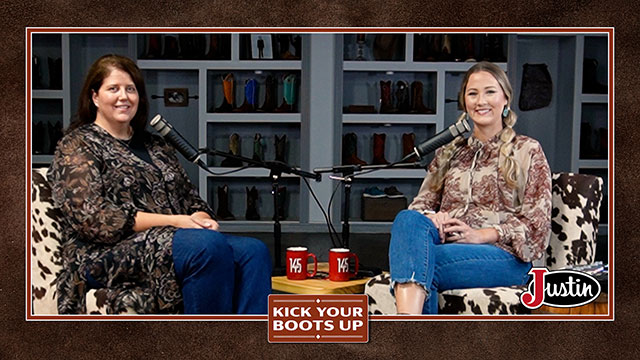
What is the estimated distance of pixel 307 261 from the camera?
2.29 metres

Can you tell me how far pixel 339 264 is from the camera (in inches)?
89.5

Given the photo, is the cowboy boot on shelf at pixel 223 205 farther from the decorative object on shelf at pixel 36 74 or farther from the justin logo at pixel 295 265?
the decorative object on shelf at pixel 36 74

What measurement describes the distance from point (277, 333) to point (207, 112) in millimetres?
779

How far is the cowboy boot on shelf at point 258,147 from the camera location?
2299 mm

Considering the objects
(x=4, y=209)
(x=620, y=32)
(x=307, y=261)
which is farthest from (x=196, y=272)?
(x=620, y=32)

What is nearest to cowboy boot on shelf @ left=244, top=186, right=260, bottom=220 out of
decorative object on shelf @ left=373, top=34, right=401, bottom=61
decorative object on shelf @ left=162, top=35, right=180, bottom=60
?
decorative object on shelf @ left=162, top=35, right=180, bottom=60

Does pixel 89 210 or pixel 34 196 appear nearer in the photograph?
pixel 89 210

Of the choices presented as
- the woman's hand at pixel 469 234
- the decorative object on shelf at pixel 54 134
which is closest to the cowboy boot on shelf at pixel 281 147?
the woman's hand at pixel 469 234

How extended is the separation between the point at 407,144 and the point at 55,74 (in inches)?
46.8

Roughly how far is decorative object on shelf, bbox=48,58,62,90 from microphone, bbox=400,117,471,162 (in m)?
1.18

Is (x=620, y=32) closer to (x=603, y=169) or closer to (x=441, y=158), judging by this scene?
(x=603, y=169)

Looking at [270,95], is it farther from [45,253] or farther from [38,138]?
[45,253]

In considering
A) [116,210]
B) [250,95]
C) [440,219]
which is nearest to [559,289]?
[440,219]

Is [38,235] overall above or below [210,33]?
below
